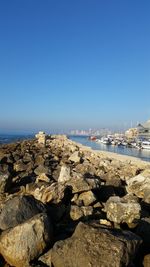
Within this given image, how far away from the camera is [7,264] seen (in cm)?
577

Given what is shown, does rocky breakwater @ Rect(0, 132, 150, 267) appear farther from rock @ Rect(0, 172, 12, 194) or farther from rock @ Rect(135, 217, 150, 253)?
rock @ Rect(0, 172, 12, 194)

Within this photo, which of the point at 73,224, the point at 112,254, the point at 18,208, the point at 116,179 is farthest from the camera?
the point at 116,179

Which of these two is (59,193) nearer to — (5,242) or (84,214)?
(84,214)

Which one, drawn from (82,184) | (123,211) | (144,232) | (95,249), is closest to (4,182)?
(82,184)

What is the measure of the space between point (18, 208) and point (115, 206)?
2.11m

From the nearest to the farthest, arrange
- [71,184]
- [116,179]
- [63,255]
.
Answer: [63,255] → [71,184] → [116,179]

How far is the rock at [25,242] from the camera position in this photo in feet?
18.2

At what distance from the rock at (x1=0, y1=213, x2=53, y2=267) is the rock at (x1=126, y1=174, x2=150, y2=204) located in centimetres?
399

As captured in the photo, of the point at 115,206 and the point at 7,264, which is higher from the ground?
the point at 115,206

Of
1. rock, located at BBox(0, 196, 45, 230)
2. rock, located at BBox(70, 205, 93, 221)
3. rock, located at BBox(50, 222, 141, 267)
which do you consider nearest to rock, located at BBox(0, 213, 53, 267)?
rock, located at BBox(50, 222, 141, 267)

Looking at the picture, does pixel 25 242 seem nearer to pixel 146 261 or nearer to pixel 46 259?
pixel 46 259

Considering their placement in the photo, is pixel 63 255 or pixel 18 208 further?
pixel 18 208

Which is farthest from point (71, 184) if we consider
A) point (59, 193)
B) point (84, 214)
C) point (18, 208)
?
point (18, 208)

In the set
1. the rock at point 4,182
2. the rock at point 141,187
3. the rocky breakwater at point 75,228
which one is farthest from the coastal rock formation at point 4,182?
the rock at point 141,187
